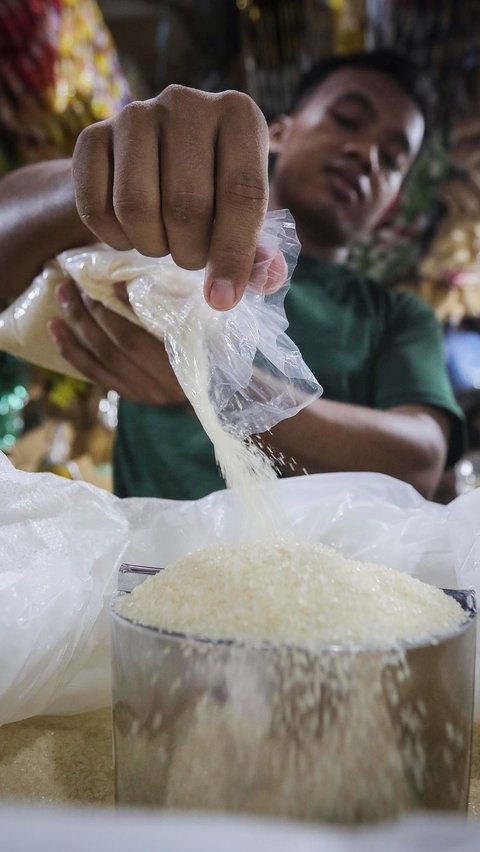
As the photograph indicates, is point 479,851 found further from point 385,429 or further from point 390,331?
point 390,331

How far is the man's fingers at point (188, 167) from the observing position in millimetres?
465

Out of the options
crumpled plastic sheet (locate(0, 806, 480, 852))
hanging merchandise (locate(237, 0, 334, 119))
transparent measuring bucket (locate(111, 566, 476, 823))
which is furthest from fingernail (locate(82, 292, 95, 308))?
hanging merchandise (locate(237, 0, 334, 119))

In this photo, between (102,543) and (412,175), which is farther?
(412,175)

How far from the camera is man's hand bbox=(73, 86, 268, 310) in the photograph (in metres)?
0.47

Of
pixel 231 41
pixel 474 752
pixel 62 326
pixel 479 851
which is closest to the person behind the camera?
pixel 479 851

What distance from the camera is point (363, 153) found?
1125mm

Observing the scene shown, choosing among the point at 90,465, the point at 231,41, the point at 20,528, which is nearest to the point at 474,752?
the point at 20,528

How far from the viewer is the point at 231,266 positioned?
0.48 m

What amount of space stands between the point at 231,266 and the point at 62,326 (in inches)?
12.8

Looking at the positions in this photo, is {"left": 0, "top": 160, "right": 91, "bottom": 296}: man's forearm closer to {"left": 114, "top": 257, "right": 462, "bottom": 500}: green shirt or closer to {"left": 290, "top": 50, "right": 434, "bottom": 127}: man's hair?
{"left": 114, "top": 257, "right": 462, "bottom": 500}: green shirt

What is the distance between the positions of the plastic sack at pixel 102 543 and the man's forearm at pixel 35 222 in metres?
0.30

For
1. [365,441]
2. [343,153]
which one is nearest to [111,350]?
[365,441]

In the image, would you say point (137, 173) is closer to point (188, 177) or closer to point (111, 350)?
point (188, 177)

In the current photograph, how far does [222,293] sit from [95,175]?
12 cm
